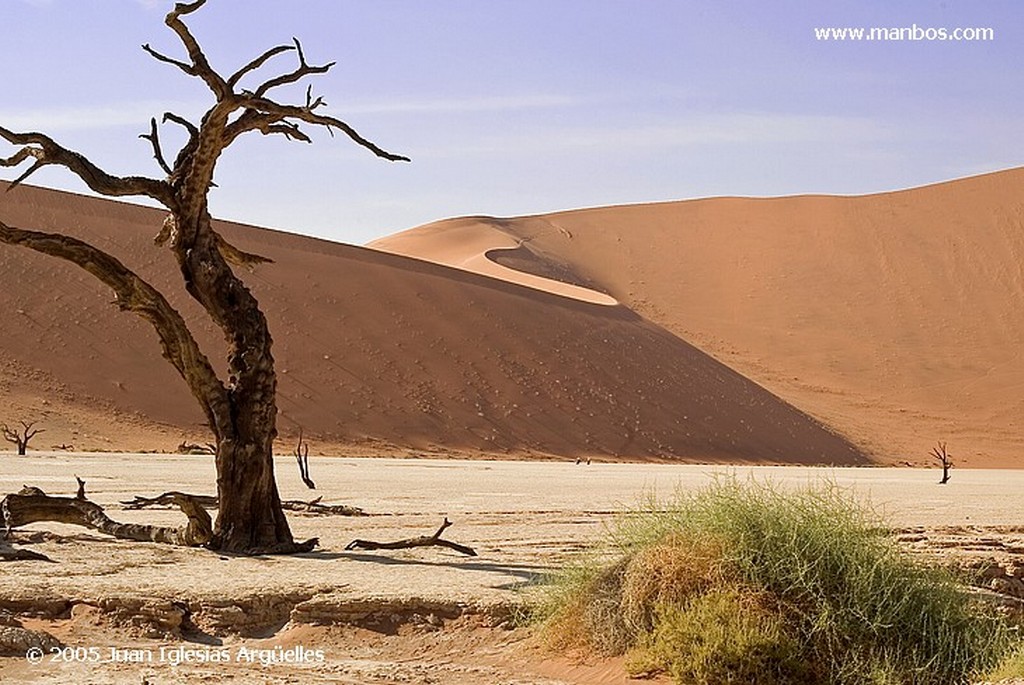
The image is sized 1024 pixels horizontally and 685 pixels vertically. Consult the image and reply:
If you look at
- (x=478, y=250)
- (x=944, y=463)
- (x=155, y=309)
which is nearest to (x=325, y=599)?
(x=155, y=309)

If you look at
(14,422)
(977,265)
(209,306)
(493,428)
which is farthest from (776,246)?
(209,306)

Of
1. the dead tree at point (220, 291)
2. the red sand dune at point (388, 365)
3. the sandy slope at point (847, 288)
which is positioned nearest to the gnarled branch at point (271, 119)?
the dead tree at point (220, 291)

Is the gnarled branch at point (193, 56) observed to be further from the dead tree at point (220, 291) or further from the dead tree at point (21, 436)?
the dead tree at point (21, 436)

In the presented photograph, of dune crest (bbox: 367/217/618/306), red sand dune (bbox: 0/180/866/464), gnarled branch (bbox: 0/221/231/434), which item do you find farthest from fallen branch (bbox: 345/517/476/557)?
dune crest (bbox: 367/217/618/306)

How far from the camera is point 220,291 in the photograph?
13.4 meters

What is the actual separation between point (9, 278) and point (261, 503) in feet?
138

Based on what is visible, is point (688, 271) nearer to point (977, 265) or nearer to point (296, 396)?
point (977, 265)

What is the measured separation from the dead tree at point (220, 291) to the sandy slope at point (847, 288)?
50.2 m

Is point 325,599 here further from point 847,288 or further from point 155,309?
point 847,288

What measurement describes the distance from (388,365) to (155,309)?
139ft

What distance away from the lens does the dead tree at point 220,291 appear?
13164 millimetres

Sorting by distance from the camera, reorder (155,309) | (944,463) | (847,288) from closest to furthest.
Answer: (155,309) < (944,463) < (847,288)

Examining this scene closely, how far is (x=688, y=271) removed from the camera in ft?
311

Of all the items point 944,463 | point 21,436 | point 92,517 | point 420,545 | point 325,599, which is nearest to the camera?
point 325,599
